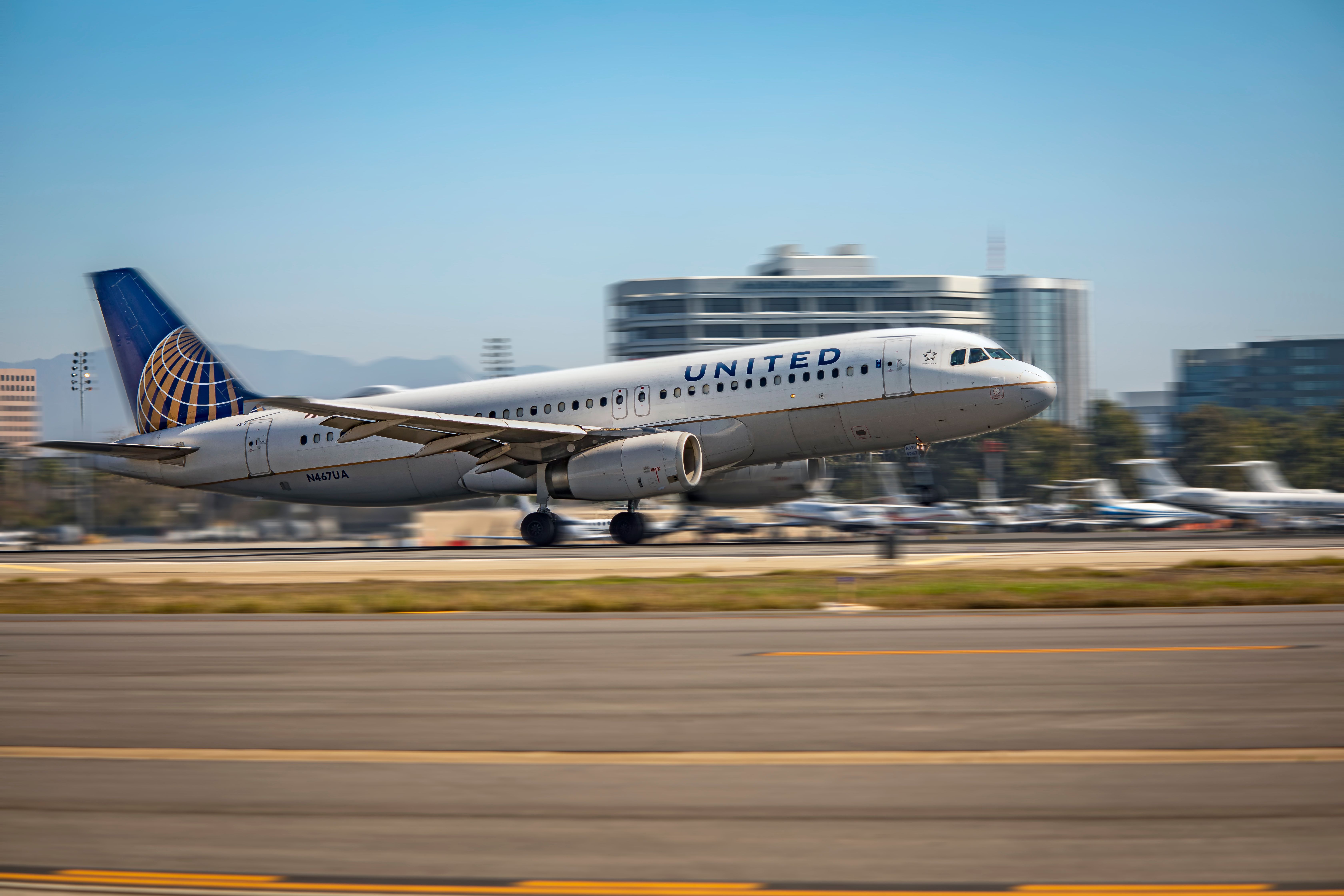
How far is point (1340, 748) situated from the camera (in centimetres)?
670

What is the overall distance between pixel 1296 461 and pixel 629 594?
93679mm

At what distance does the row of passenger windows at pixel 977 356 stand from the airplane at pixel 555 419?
72mm

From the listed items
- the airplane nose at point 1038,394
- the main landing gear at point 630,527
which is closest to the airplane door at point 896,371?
the airplane nose at point 1038,394

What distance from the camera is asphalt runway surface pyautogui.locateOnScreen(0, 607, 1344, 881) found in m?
5.06

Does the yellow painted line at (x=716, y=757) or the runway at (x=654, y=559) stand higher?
the yellow painted line at (x=716, y=757)

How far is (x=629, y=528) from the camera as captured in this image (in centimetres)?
3123

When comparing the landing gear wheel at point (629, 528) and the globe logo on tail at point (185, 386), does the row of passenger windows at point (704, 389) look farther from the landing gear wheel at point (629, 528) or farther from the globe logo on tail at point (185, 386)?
the globe logo on tail at point (185, 386)

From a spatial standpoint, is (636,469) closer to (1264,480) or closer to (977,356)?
(977,356)

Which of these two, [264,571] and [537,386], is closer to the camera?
[264,571]

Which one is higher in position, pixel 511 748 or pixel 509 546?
pixel 511 748

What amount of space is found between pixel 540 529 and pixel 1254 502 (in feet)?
108

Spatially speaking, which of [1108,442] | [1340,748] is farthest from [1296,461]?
[1340,748]

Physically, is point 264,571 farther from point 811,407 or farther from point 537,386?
point 811,407

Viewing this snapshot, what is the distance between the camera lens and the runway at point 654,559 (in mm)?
22250
